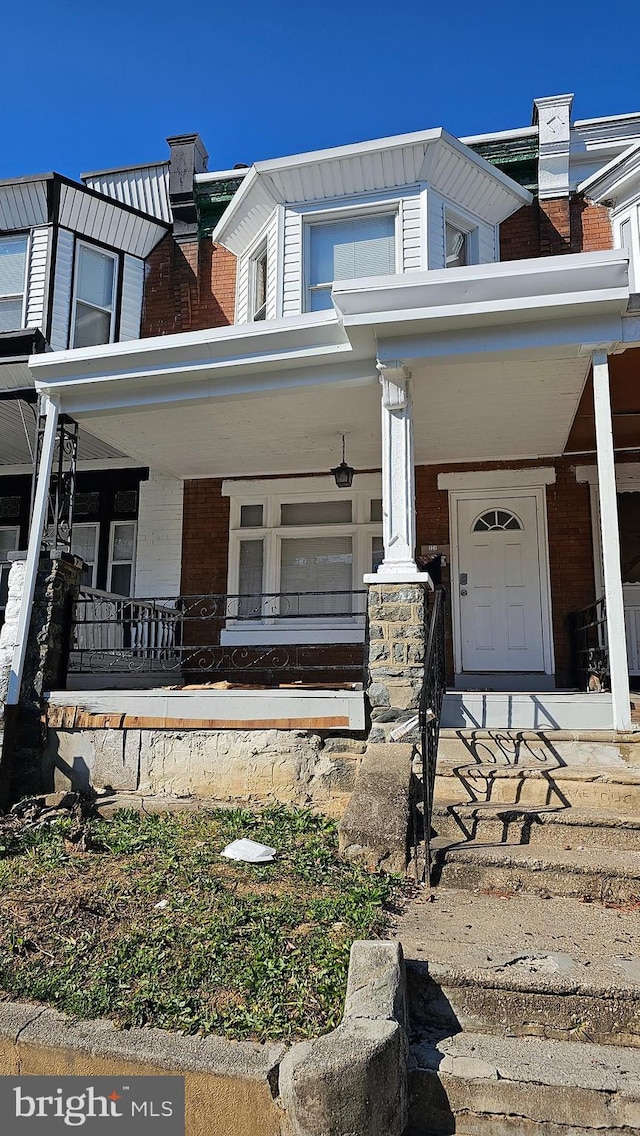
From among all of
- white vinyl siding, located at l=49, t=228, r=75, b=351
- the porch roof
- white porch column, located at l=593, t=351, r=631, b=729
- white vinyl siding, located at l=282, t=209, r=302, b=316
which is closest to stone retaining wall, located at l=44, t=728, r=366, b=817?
white porch column, located at l=593, t=351, r=631, b=729

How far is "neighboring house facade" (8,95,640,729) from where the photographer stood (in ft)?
20.7

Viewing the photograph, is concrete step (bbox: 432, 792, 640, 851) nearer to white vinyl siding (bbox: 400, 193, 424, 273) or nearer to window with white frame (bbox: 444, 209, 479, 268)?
white vinyl siding (bbox: 400, 193, 424, 273)

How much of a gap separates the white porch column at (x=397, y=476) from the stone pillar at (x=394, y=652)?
20 cm

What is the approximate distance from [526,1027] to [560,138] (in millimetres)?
10462

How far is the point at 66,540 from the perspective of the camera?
24.8 ft

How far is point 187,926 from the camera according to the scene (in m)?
3.83

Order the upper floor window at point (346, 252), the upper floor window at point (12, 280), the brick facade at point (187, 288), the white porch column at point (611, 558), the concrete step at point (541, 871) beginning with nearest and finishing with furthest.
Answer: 1. the concrete step at point (541, 871)
2. the white porch column at point (611, 558)
3. the upper floor window at point (346, 252)
4. the upper floor window at point (12, 280)
5. the brick facade at point (187, 288)

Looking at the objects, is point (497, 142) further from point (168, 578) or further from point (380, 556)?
point (168, 578)

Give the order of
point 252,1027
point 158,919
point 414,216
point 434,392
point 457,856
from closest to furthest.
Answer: point 252,1027 → point 158,919 → point 457,856 → point 434,392 → point 414,216

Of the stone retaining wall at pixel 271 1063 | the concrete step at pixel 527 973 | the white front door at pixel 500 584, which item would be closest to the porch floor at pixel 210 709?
the concrete step at pixel 527 973

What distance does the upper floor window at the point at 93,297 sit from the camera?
33.9 ft

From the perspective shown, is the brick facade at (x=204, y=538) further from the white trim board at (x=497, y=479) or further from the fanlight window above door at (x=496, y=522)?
the fanlight window above door at (x=496, y=522)

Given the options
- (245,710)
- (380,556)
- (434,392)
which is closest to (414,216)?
(434,392)

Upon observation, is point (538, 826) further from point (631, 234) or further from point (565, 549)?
point (631, 234)
